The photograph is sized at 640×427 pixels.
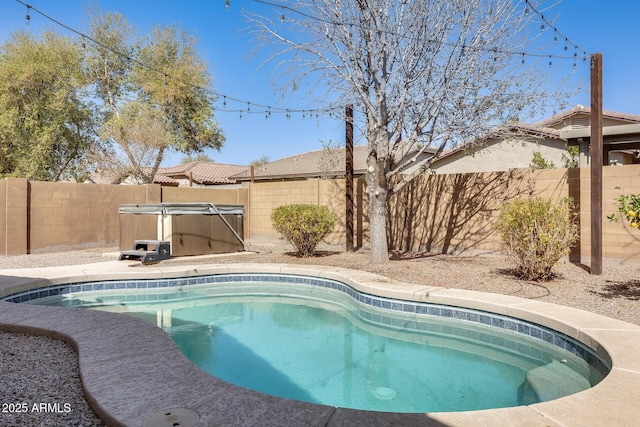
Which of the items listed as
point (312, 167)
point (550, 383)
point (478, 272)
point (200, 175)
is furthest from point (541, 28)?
point (200, 175)

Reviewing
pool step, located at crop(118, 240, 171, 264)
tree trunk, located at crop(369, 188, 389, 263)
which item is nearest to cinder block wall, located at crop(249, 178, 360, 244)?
tree trunk, located at crop(369, 188, 389, 263)

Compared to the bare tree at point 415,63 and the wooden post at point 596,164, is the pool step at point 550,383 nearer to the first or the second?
the wooden post at point 596,164

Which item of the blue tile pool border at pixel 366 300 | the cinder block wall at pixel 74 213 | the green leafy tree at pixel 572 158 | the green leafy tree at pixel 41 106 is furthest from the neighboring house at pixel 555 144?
the green leafy tree at pixel 41 106

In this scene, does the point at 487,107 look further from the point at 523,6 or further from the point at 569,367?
the point at 569,367

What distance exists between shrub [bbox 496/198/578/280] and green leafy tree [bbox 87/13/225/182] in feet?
49.6

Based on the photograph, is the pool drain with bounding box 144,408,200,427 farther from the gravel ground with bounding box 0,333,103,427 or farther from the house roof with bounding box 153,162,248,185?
the house roof with bounding box 153,162,248,185

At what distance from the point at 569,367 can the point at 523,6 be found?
21.7 feet

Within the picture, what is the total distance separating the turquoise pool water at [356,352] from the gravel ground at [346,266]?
111 centimetres

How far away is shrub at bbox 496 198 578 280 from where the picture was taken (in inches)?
238

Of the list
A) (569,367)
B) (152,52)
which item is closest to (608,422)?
(569,367)

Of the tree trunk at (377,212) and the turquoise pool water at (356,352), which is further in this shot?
the tree trunk at (377,212)

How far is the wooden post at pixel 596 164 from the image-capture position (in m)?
6.57

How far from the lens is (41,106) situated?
Answer: 16.5 m

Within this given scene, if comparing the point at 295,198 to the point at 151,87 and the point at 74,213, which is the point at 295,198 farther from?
the point at 151,87
